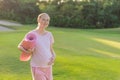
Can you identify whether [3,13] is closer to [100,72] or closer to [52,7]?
[52,7]

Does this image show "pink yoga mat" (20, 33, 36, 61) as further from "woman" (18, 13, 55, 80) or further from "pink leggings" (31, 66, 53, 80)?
"pink leggings" (31, 66, 53, 80)

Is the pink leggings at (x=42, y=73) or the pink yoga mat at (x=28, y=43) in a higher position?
the pink yoga mat at (x=28, y=43)

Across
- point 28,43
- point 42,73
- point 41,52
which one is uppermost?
point 28,43

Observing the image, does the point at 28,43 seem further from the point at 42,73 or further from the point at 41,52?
the point at 42,73

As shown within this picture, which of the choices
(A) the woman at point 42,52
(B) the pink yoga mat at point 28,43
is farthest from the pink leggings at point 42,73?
(B) the pink yoga mat at point 28,43

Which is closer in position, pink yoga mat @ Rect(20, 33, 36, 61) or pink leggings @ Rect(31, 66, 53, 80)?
pink yoga mat @ Rect(20, 33, 36, 61)

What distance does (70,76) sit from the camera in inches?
368

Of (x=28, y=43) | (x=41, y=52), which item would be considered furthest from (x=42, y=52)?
(x=28, y=43)

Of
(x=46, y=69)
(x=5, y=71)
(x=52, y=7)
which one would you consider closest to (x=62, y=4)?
(x=52, y=7)

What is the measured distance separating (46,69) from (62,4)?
4501 cm

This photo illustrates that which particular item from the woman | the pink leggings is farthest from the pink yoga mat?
the pink leggings

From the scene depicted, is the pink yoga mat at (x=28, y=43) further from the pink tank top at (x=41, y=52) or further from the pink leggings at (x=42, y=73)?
the pink leggings at (x=42, y=73)

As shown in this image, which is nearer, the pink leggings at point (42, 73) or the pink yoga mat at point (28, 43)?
the pink yoga mat at point (28, 43)

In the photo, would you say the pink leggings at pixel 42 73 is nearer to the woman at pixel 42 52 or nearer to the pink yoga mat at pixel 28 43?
the woman at pixel 42 52
